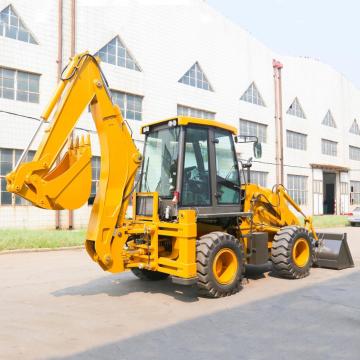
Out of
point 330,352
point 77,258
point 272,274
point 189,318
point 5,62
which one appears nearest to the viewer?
point 330,352

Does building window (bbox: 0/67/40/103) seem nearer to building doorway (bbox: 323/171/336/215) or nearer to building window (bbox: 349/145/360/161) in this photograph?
building doorway (bbox: 323/171/336/215)

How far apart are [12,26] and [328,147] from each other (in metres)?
27.5

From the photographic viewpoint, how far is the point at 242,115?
27.0 meters

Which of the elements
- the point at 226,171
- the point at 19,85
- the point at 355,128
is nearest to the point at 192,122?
the point at 226,171

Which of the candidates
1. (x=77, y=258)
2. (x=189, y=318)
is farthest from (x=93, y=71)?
(x=77, y=258)

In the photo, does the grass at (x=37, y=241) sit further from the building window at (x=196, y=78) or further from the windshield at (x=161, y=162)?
the building window at (x=196, y=78)

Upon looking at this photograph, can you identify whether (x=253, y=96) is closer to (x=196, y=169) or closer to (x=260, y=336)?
(x=196, y=169)

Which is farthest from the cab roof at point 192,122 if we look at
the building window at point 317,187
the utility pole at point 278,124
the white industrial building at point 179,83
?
the building window at point 317,187

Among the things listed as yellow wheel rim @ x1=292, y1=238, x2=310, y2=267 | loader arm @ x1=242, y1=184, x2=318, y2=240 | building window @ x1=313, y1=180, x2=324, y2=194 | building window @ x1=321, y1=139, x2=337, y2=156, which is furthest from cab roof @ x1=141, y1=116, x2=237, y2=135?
building window @ x1=321, y1=139, x2=337, y2=156

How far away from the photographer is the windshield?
654 cm

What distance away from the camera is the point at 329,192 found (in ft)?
125

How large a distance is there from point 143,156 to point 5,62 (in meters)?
12.3

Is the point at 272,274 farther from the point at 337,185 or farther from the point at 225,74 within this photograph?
the point at 337,185

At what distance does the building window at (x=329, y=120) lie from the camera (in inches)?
1384
